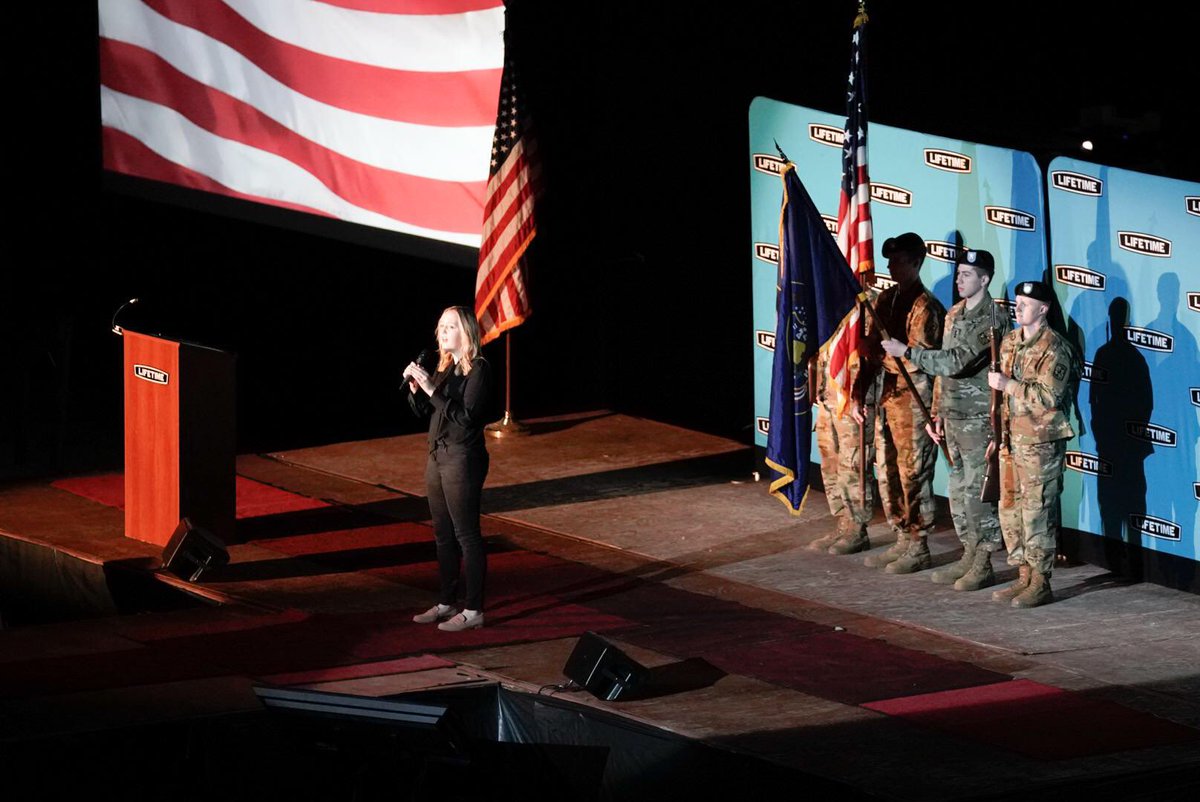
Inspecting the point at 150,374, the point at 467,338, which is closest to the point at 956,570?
the point at 467,338

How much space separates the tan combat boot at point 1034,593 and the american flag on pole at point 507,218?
14.5ft

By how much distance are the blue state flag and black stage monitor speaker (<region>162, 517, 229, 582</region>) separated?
3191 millimetres

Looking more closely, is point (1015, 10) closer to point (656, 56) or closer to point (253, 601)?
point (656, 56)

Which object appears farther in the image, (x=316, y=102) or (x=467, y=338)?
(x=316, y=102)

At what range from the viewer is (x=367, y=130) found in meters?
14.0

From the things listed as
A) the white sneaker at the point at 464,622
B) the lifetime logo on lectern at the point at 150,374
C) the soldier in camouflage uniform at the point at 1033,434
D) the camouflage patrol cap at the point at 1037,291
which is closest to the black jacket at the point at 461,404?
the white sneaker at the point at 464,622

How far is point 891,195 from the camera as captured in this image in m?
11.6

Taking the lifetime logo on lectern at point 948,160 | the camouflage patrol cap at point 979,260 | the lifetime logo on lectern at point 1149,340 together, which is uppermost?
the lifetime logo on lectern at point 948,160

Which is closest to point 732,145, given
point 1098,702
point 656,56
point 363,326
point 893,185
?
point 656,56

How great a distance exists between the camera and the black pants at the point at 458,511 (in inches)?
367

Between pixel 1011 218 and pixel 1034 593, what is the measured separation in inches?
87.8

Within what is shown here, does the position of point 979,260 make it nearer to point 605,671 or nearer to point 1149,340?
point 1149,340

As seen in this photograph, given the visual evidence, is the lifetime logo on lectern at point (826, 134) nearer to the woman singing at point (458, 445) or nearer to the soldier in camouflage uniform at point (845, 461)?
the soldier in camouflage uniform at point (845, 461)

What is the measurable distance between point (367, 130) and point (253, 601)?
4995 mm
